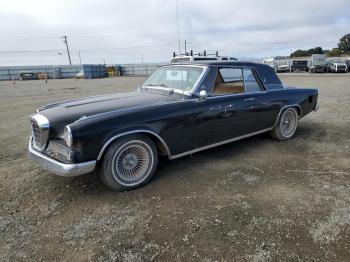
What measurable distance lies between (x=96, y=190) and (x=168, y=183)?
93cm

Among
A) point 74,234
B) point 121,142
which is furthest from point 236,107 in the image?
point 74,234

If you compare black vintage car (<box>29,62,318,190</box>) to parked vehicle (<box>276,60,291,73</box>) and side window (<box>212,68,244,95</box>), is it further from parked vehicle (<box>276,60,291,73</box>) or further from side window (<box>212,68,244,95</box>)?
parked vehicle (<box>276,60,291,73</box>)

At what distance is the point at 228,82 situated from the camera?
484 centimetres

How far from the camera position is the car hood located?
367 centimetres

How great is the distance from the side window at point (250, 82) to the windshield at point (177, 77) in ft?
3.12

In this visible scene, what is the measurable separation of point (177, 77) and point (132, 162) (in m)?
1.68

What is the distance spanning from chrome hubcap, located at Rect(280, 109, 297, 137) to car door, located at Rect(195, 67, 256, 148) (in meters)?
1.03

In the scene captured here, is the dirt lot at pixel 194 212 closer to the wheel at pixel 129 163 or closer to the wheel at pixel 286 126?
the wheel at pixel 129 163

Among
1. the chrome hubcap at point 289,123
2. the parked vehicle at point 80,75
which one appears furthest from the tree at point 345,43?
the chrome hubcap at point 289,123

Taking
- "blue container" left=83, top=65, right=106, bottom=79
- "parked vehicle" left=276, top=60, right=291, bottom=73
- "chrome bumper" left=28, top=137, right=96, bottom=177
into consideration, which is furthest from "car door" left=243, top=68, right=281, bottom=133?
"blue container" left=83, top=65, right=106, bottom=79

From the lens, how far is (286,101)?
564 cm

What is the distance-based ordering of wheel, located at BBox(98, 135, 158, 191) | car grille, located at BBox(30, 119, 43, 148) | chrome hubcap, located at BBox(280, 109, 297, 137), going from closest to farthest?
1. wheel, located at BBox(98, 135, 158, 191)
2. car grille, located at BBox(30, 119, 43, 148)
3. chrome hubcap, located at BBox(280, 109, 297, 137)

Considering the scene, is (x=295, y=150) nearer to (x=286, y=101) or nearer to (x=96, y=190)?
(x=286, y=101)

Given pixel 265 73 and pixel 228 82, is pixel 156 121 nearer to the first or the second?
pixel 228 82
